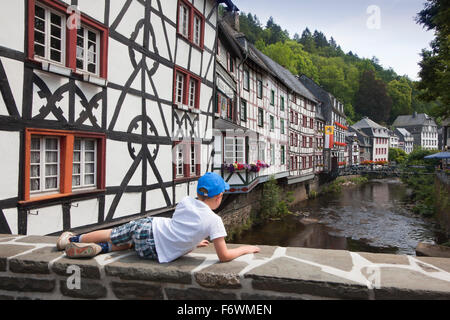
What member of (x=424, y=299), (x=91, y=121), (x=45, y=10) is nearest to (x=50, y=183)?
(x=91, y=121)

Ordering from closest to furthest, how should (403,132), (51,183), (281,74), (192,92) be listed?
1. (51,183)
2. (192,92)
3. (281,74)
4. (403,132)

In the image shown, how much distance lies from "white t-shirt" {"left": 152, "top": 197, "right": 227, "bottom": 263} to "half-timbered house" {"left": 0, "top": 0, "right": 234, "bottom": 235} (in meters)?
3.59

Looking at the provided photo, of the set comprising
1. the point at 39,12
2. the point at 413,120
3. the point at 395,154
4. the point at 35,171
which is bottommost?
the point at 35,171

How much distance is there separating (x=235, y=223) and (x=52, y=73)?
40.4ft

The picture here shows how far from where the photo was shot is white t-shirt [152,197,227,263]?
2215mm

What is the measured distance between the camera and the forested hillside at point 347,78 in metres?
58.8

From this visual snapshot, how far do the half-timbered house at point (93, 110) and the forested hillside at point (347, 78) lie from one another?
47.7 metres

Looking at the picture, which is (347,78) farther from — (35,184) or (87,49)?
(35,184)

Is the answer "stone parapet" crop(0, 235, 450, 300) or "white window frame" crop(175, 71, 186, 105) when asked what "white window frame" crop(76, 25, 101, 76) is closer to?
"white window frame" crop(175, 71, 186, 105)

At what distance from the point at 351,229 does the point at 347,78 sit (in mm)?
63276

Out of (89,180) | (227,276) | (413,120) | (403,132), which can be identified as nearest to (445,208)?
(89,180)

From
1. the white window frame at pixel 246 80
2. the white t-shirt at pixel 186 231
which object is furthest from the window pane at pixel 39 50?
the white window frame at pixel 246 80

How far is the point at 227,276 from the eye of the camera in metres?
1.93

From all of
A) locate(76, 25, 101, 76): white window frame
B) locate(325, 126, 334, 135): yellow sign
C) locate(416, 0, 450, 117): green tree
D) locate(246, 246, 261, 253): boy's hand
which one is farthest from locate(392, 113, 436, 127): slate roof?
locate(246, 246, 261, 253): boy's hand
